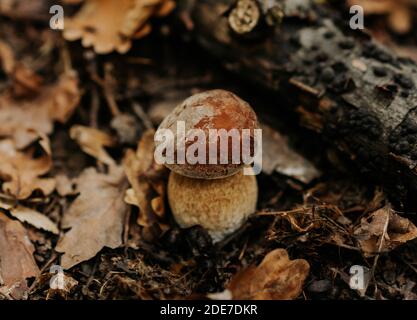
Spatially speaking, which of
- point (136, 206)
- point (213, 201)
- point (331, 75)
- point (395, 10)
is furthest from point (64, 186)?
point (395, 10)

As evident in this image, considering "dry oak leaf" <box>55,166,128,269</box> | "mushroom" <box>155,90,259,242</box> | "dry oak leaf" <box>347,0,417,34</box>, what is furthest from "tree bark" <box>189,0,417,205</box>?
"dry oak leaf" <box>347,0,417,34</box>

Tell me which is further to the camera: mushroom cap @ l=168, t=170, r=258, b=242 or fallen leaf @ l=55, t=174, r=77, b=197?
fallen leaf @ l=55, t=174, r=77, b=197

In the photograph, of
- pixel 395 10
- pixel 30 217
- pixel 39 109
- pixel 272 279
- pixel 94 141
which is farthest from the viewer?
pixel 395 10

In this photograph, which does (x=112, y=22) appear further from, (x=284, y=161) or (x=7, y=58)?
(x=284, y=161)

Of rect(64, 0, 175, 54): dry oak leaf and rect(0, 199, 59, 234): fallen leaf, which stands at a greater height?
rect(64, 0, 175, 54): dry oak leaf

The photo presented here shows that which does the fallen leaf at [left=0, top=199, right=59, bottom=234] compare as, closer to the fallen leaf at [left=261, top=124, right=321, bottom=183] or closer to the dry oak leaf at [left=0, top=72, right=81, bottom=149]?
the dry oak leaf at [left=0, top=72, right=81, bottom=149]

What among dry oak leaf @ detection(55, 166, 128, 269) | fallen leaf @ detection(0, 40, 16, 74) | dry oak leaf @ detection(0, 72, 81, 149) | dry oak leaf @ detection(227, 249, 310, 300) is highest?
fallen leaf @ detection(0, 40, 16, 74)
